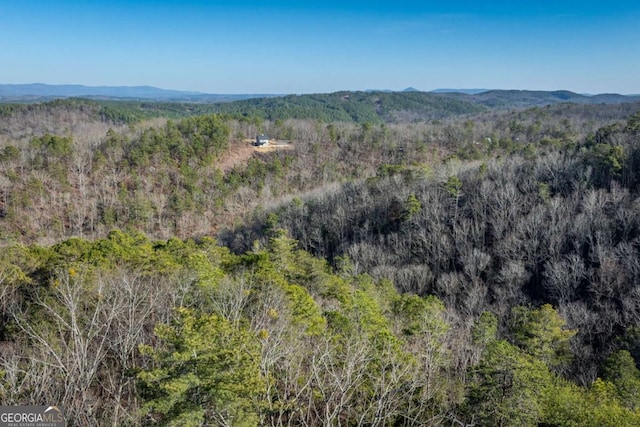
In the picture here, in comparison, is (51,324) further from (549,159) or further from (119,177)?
(119,177)

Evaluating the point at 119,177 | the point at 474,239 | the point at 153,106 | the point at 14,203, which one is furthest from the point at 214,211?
the point at 153,106
